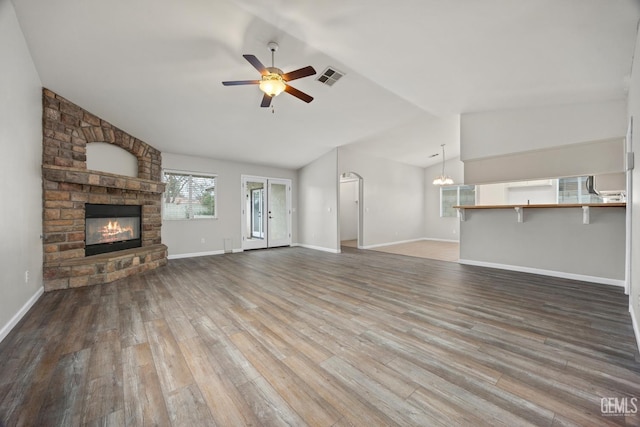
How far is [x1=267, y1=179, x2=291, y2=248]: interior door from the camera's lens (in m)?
7.71

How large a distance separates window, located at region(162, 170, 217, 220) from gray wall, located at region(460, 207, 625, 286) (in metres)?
6.02

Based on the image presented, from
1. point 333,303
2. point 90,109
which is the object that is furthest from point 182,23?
point 333,303

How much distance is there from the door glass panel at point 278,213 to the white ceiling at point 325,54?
298 cm

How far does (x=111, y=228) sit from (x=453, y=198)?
9906mm

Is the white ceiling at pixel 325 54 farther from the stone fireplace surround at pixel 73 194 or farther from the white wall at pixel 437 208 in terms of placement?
the white wall at pixel 437 208

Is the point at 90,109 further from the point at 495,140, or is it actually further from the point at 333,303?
the point at 495,140

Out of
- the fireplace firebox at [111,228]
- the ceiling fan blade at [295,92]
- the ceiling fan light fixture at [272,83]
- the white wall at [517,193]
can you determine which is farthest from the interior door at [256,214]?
the white wall at [517,193]

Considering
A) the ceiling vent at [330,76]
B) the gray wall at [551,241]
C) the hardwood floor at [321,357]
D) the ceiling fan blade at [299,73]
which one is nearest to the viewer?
the hardwood floor at [321,357]

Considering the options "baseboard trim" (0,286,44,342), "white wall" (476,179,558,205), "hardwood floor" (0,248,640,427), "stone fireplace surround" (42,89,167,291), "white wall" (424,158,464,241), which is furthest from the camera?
"white wall" (424,158,464,241)

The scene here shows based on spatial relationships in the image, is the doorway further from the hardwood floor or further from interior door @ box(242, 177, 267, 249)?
the hardwood floor

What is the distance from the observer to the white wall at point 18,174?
2.37 m

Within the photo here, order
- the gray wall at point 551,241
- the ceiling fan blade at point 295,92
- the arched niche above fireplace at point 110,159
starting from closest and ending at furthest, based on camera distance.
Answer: the ceiling fan blade at point 295,92, the gray wall at point 551,241, the arched niche above fireplace at point 110,159

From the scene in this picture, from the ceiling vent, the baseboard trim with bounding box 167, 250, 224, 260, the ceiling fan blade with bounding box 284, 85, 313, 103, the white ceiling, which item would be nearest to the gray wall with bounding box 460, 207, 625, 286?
the white ceiling

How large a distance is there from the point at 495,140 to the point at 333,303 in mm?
4296
